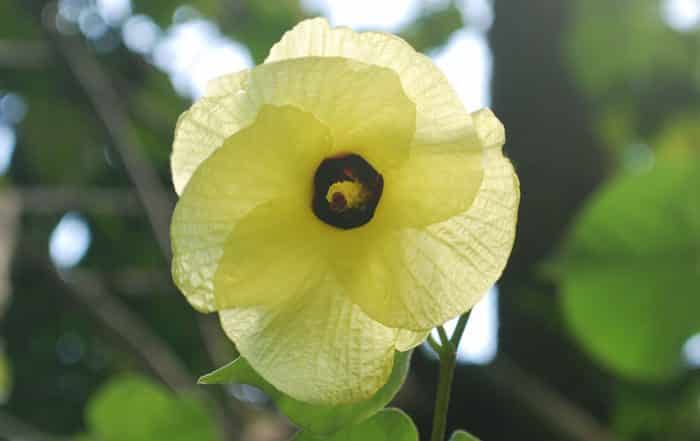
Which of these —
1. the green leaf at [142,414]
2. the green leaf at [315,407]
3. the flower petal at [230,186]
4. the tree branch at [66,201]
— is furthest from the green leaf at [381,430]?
the tree branch at [66,201]

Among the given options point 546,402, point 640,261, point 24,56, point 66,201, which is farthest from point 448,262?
point 24,56

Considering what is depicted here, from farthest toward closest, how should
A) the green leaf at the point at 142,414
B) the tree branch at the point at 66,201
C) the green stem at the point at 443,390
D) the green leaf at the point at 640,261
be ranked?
the tree branch at the point at 66,201, the green leaf at the point at 142,414, the green leaf at the point at 640,261, the green stem at the point at 443,390

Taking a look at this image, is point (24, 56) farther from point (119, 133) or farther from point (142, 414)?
point (142, 414)

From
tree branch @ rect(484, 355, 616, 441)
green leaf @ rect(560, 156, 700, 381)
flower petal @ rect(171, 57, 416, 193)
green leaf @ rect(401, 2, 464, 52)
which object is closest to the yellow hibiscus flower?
flower petal @ rect(171, 57, 416, 193)

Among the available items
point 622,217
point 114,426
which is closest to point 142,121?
point 114,426

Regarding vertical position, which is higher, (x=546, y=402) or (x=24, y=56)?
(x=24, y=56)

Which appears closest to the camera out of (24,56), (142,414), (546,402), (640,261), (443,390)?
(443,390)

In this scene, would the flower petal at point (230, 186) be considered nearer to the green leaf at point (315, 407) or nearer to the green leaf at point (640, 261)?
the green leaf at point (315, 407)
